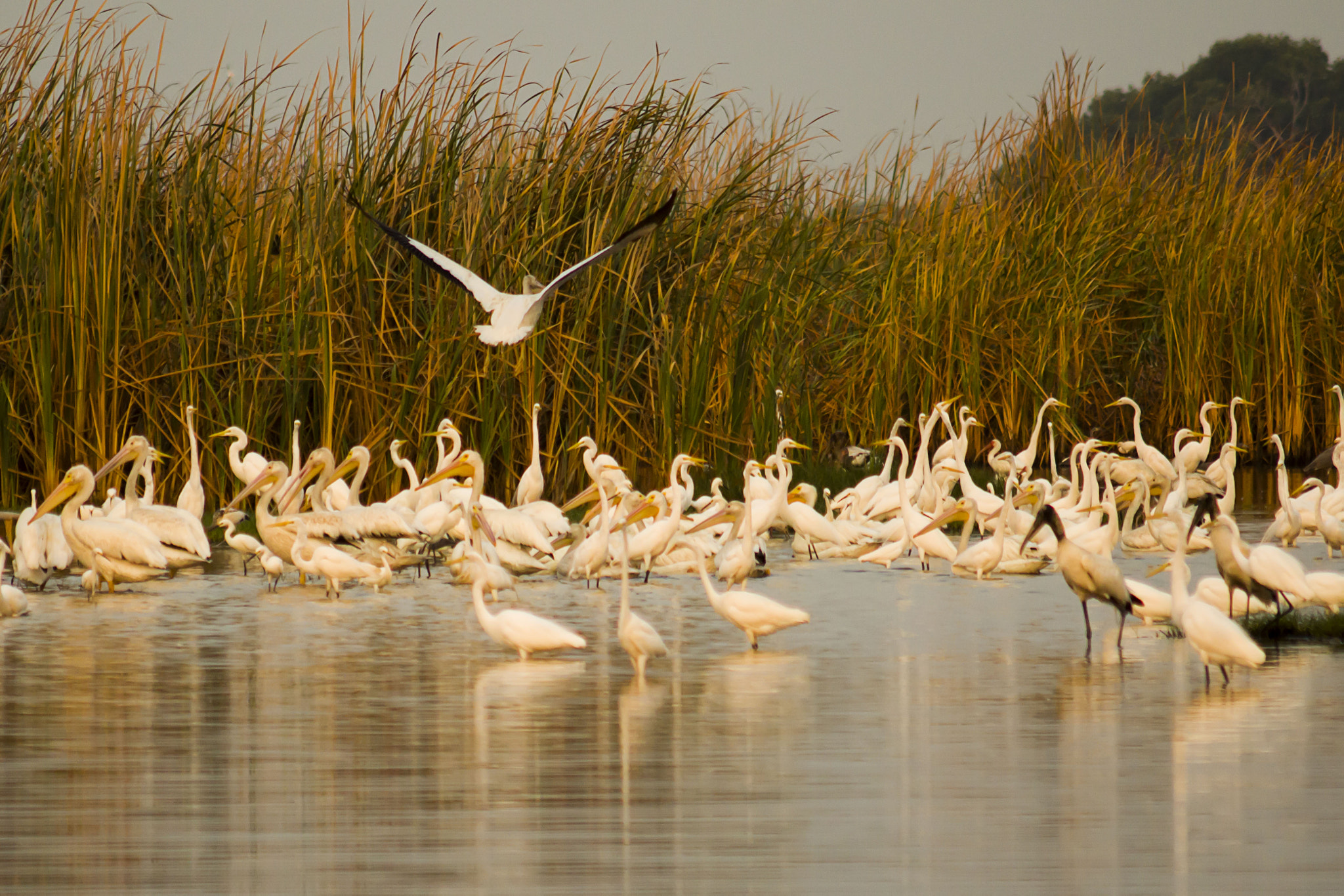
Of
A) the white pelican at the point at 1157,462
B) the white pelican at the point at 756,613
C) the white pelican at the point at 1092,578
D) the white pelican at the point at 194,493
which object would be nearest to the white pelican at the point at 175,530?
the white pelican at the point at 194,493

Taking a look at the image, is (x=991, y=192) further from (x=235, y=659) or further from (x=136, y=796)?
(x=136, y=796)

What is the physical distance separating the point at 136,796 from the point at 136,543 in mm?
5295

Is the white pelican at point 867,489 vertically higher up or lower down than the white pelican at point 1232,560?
higher up

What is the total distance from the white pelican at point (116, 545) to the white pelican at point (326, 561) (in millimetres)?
735

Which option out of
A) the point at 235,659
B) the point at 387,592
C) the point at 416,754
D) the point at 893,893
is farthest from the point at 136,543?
the point at 893,893

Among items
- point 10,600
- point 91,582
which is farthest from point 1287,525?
point 10,600

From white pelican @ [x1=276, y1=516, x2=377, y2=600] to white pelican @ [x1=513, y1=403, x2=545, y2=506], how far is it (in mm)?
2476

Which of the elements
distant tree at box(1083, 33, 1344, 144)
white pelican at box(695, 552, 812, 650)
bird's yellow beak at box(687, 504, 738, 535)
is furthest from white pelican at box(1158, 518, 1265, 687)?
distant tree at box(1083, 33, 1344, 144)

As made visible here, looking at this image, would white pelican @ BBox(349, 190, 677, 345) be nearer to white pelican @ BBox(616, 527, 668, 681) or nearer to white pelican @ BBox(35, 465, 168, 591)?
white pelican @ BBox(35, 465, 168, 591)

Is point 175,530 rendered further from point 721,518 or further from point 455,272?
point 721,518

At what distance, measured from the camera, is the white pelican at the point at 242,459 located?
12.5 m

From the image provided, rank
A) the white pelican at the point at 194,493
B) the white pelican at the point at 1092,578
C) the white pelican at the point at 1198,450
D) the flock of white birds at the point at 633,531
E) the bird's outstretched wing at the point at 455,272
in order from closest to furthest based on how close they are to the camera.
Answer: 1. the white pelican at the point at 1092,578
2. the flock of white birds at the point at 633,531
3. the bird's outstretched wing at the point at 455,272
4. the white pelican at the point at 194,493
5. the white pelican at the point at 1198,450

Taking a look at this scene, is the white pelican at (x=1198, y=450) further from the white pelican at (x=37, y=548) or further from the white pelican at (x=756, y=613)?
the white pelican at (x=37, y=548)

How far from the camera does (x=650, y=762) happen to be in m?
5.77
